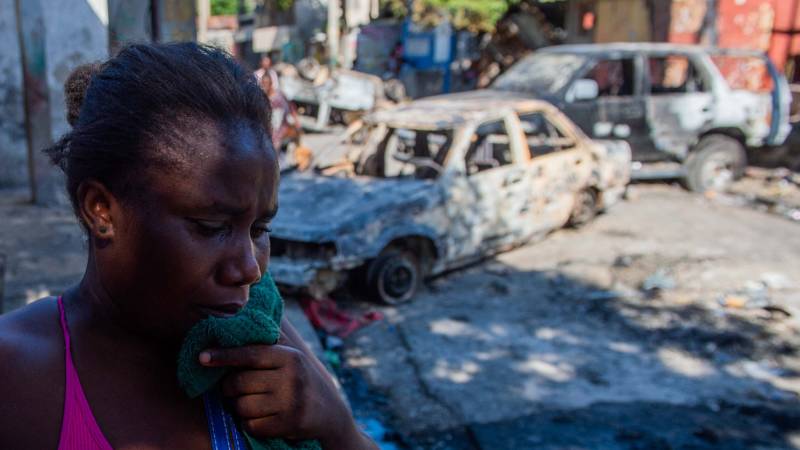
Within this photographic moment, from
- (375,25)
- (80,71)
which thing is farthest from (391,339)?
(375,25)

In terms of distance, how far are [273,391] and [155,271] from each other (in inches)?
9.7

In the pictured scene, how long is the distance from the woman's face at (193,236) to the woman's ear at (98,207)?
0.06 feet

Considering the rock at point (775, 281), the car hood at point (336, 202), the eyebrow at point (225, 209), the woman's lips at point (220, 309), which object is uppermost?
the eyebrow at point (225, 209)

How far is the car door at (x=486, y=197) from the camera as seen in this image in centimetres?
654

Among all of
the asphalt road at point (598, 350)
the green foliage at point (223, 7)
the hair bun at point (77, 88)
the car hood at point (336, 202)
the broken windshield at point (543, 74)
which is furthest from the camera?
the green foliage at point (223, 7)

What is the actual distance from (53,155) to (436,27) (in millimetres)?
19613

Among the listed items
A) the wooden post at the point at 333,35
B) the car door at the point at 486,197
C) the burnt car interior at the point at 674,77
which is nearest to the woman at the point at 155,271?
the car door at the point at 486,197

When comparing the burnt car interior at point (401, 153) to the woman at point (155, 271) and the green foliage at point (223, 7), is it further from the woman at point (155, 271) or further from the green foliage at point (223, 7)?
the green foliage at point (223, 7)

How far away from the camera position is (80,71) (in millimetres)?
1421

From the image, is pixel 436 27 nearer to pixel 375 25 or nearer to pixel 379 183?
pixel 375 25

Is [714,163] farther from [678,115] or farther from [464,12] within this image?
[464,12]

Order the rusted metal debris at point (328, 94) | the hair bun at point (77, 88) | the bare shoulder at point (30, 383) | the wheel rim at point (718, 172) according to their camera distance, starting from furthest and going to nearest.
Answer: the rusted metal debris at point (328, 94) → the wheel rim at point (718, 172) → the hair bun at point (77, 88) → the bare shoulder at point (30, 383)

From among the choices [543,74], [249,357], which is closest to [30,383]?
[249,357]

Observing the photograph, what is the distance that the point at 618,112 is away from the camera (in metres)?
9.73
